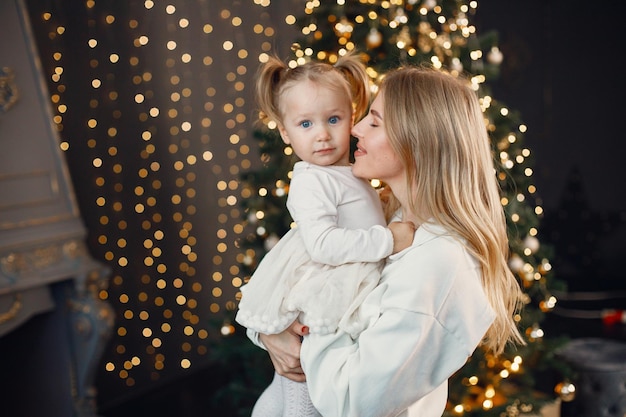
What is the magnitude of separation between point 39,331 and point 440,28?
2204mm

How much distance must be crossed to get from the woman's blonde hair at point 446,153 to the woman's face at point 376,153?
4cm

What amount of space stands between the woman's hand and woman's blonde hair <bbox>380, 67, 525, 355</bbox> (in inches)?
18.3

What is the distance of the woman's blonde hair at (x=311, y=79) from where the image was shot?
6.48ft

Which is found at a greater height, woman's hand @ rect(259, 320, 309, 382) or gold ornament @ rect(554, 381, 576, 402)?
woman's hand @ rect(259, 320, 309, 382)

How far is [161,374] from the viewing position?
14.2ft

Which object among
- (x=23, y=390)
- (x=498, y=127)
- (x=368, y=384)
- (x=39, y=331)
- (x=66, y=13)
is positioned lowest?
(x=23, y=390)

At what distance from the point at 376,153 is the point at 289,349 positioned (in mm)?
572

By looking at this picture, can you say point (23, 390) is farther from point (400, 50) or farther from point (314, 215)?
point (400, 50)

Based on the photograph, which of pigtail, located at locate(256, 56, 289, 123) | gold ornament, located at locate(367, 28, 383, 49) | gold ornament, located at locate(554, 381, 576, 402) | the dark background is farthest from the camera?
the dark background

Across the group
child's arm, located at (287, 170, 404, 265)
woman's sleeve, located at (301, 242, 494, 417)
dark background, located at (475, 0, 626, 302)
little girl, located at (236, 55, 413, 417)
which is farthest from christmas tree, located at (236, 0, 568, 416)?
dark background, located at (475, 0, 626, 302)

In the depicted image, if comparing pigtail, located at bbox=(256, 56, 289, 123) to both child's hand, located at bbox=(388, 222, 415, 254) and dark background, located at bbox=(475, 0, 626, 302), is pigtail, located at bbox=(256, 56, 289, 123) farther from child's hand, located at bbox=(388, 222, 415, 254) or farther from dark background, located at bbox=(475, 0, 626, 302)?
dark background, located at bbox=(475, 0, 626, 302)

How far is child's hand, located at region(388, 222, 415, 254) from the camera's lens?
181 cm

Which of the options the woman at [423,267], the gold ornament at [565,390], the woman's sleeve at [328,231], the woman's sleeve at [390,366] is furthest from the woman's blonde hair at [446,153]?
the gold ornament at [565,390]

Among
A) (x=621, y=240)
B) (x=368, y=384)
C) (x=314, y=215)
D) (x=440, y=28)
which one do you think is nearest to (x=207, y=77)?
(x=440, y=28)
